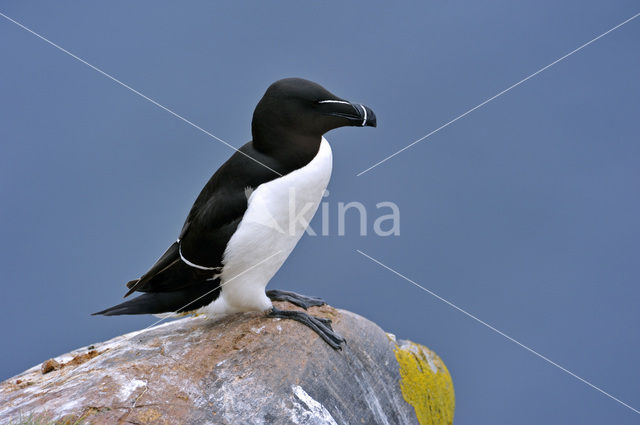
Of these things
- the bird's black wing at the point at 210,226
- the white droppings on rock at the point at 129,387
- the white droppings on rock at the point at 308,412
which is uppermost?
the bird's black wing at the point at 210,226

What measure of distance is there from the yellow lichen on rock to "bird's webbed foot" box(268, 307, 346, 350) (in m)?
0.81

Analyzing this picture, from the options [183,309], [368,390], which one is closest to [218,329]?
[183,309]

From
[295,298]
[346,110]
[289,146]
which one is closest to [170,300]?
[295,298]

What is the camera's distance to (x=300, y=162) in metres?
4.43

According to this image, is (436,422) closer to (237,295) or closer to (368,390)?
(368,390)

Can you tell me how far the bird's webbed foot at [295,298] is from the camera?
5328mm

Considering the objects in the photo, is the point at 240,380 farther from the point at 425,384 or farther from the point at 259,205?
→ the point at 425,384

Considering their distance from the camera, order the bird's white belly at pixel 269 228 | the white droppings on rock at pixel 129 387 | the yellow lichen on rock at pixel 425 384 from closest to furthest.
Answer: the white droppings on rock at pixel 129 387, the bird's white belly at pixel 269 228, the yellow lichen on rock at pixel 425 384

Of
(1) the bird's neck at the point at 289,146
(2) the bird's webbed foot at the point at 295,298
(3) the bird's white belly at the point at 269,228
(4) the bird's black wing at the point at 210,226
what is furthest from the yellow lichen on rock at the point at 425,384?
(1) the bird's neck at the point at 289,146

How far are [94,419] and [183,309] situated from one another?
1.15 m

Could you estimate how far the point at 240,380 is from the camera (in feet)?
14.0

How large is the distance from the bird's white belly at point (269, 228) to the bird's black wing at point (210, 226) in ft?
0.22

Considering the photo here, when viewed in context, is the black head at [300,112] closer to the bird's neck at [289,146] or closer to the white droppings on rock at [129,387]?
the bird's neck at [289,146]

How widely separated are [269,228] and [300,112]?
79 centimetres
